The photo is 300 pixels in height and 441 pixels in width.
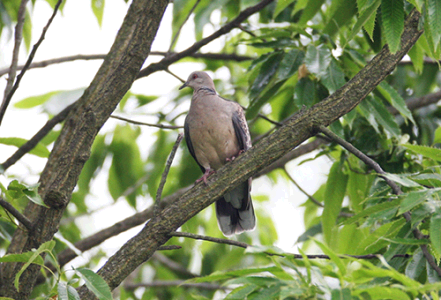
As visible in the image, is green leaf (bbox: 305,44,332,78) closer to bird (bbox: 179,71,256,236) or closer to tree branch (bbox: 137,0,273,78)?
tree branch (bbox: 137,0,273,78)

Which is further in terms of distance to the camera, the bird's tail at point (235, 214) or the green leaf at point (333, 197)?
the bird's tail at point (235, 214)

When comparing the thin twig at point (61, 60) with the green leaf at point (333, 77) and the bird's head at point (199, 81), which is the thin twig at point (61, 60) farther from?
the green leaf at point (333, 77)

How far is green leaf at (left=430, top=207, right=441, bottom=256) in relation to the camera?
1.98 metres

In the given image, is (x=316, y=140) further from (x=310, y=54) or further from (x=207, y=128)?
(x=310, y=54)

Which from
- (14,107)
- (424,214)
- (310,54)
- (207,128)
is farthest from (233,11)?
(424,214)

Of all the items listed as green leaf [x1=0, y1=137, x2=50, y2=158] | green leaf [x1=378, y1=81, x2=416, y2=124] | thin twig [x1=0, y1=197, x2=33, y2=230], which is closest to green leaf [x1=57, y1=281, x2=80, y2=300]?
thin twig [x1=0, y1=197, x2=33, y2=230]

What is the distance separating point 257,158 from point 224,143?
1.81m

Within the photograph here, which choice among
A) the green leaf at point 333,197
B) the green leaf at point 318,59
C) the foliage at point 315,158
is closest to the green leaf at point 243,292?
the foliage at point 315,158

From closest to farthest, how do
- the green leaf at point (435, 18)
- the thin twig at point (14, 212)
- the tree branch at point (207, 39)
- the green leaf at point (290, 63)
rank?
1. the green leaf at point (435, 18)
2. the thin twig at point (14, 212)
3. the green leaf at point (290, 63)
4. the tree branch at point (207, 39)

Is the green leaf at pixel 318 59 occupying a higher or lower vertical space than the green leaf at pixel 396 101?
higher

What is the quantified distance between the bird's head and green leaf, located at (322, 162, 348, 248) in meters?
1.84

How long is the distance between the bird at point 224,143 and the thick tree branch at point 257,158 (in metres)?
1.72

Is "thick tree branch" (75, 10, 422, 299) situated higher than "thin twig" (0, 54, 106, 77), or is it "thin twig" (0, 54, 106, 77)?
"thin twig" (0, 54, 106, 77)

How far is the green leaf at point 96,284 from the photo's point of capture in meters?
2.21
